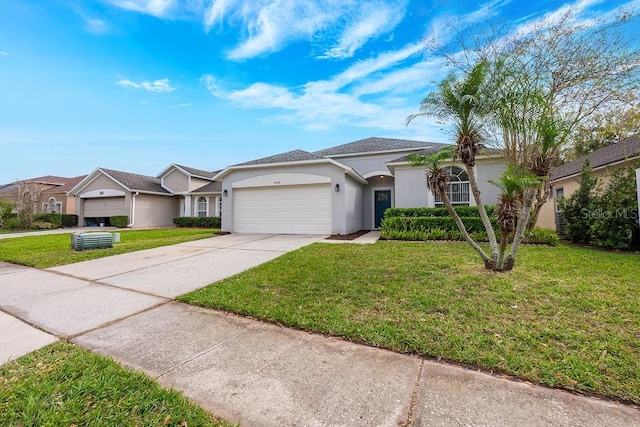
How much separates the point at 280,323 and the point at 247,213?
11.0 meters

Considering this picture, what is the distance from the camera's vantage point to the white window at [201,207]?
68.4 ft

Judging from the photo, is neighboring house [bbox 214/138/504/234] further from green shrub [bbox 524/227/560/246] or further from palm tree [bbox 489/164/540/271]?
palm tree [bbox 489/164/540/271]

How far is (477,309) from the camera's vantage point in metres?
3.59

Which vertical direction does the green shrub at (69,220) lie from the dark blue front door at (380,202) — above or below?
below

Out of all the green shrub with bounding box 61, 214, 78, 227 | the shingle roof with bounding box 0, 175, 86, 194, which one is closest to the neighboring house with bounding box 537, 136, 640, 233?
the green shrub with bounding box 61, 214, 78, 227

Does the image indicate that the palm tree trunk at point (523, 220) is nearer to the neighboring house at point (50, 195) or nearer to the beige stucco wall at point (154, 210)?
the beige stucco wall at point (154, 210)

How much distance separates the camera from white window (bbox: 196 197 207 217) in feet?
68.4

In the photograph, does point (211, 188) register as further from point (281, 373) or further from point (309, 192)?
point (281, 373)

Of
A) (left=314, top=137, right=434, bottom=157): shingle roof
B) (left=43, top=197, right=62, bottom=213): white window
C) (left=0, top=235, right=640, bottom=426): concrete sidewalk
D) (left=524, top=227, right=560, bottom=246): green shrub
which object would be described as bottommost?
(left=0, top=235, right=640, bottom=426): concrete sidewalk

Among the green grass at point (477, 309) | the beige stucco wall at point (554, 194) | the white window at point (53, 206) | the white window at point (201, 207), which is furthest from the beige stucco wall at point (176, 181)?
the beige stucco wall at point (554, 194)

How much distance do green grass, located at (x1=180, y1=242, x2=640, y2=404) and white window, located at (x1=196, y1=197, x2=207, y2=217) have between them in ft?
53.7

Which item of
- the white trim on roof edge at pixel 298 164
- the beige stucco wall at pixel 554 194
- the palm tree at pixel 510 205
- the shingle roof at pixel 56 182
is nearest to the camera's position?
the palm tree at pixel 510 205

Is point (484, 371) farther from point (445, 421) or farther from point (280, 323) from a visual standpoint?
point (280, 323)

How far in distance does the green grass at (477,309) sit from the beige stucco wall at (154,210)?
18371 mm
